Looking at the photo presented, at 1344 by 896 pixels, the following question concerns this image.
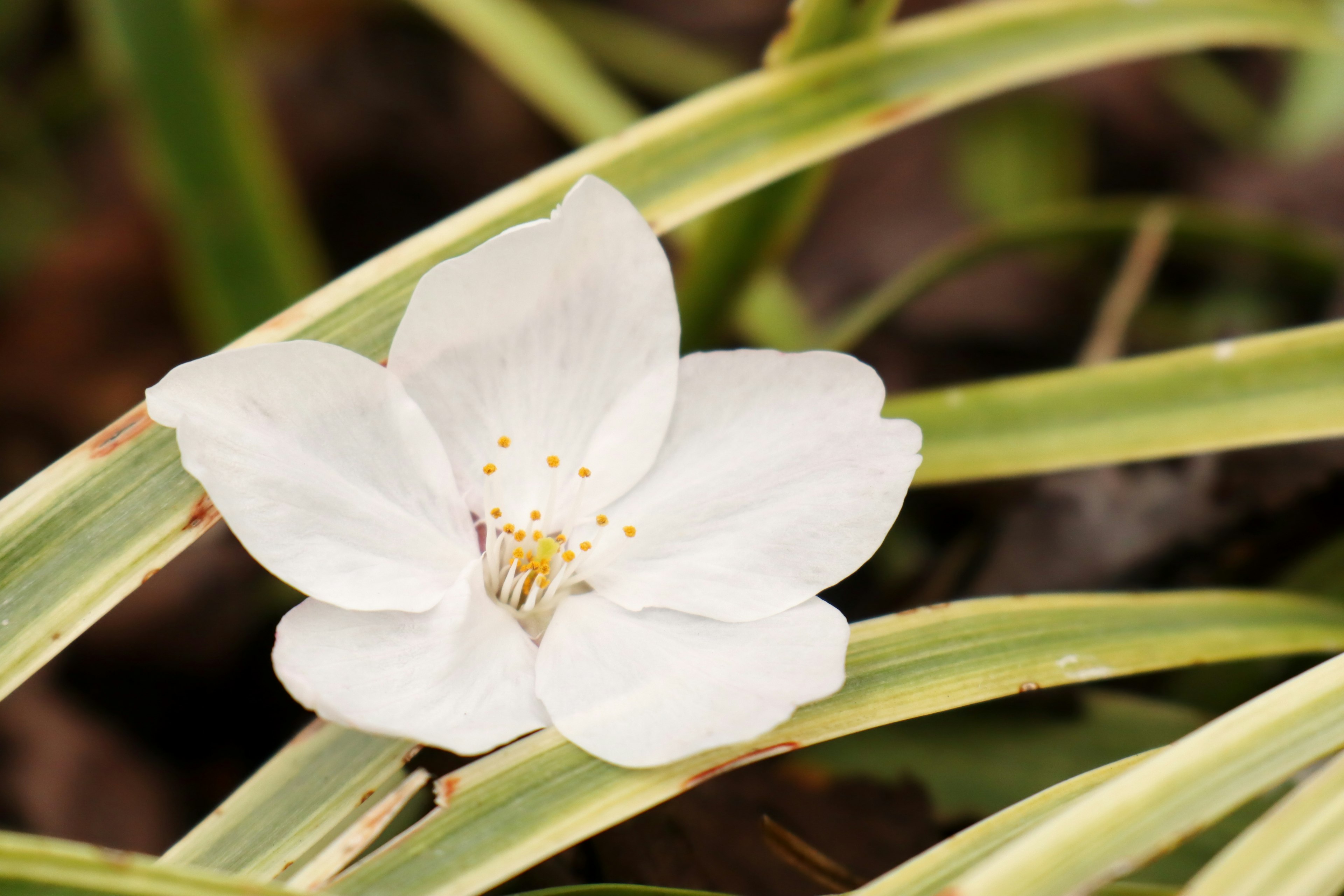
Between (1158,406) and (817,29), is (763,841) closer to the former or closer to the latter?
(1158,406)

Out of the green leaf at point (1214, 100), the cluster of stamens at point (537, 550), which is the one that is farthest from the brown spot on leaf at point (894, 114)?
the green leaf at point (1214, 100)

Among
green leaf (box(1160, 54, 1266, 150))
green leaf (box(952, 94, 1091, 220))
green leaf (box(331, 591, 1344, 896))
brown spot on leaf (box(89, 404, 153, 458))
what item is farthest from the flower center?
green leaf (box(1160, 54, 1266, 150))

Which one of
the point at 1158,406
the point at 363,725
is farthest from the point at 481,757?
the point at 1158,406

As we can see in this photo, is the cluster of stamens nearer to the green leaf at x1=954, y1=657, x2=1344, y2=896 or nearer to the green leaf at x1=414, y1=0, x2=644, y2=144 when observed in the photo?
the green leaf at x1=954, y1=657, x2=1344, y2=896

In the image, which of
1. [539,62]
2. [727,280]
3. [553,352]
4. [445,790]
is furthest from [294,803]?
[539,62]

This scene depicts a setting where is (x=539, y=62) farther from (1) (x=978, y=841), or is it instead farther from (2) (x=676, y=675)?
(1) (x=978, y=841)

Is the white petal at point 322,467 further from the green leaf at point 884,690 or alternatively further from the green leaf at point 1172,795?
the green leaf at point 1172,795

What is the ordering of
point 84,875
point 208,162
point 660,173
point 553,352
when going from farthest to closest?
point 208,162 < point 660,173 < point 553,352 < point 84,875
